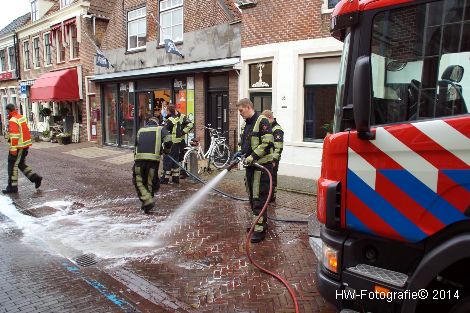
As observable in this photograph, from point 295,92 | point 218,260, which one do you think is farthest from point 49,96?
point 218,260

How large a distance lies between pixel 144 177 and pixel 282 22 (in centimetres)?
612

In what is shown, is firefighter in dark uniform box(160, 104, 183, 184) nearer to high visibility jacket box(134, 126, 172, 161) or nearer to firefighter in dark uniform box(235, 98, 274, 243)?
high visibility jacket box(134, 126, 172, 161)

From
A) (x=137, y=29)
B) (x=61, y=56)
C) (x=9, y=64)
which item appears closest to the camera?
(x=137, y=29)

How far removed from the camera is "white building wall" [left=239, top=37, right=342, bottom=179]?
10.3 m

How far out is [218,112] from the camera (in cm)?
1337

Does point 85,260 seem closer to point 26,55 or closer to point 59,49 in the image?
point 59,49

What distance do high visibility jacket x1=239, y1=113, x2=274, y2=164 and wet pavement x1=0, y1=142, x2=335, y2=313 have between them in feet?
4.18

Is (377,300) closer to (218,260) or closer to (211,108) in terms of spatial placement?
(218,260)

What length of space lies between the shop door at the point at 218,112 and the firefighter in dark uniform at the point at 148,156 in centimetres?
582

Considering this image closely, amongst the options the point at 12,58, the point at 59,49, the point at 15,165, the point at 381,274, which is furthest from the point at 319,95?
the point at 12,58

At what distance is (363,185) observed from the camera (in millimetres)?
2795

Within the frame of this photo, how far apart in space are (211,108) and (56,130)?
507 inches

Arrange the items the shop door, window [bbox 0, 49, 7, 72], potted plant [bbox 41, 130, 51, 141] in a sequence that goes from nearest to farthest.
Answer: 1. the shop door
2. potted plant [bbox 41, 130, 51, 141]
3. window [bbox 0, 49, 7, 72]

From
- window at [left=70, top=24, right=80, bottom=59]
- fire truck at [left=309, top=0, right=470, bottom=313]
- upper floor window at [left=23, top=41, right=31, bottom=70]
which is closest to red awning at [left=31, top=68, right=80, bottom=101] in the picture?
window at [left=70, top=24, right=80, bottom=59]
